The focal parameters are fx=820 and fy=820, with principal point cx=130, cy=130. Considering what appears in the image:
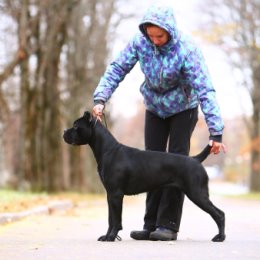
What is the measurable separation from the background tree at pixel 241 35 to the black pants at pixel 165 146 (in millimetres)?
27905

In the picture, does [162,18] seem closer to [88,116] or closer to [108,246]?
[88,116]

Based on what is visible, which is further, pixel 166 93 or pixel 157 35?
pixel 166 93

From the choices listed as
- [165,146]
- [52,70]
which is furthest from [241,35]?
[165,146]

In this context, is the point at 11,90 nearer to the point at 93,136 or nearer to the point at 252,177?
the point at 252,177

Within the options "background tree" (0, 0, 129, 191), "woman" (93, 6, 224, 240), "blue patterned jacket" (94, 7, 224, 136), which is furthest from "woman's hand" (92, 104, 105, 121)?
"background tree" (0, 0, 129, 191)

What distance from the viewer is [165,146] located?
8555 millimetres

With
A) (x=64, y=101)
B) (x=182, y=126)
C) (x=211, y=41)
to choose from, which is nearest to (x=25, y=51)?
(x=64, y=101)

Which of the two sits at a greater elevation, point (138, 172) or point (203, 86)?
point (203, 86)

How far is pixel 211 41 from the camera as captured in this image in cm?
4000

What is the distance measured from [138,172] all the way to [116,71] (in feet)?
3.60

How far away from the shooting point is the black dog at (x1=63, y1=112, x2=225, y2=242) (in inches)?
308

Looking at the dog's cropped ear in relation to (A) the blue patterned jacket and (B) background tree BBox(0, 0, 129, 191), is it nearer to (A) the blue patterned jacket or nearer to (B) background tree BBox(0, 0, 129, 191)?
(A) the blue patterned jacket

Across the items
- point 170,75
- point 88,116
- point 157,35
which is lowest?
point 88,116

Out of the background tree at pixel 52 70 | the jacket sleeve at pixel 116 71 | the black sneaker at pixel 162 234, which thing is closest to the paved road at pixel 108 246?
the black sneaker at pixel 162 234
